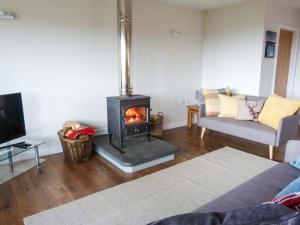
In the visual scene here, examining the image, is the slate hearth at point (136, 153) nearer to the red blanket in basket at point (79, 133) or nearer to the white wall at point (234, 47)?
the red blanket in basket at point (79, 133)

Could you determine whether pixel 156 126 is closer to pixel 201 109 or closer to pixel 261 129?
pixel 201 109

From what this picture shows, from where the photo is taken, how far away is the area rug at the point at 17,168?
2.66m

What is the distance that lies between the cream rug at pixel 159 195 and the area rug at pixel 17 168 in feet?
3.15

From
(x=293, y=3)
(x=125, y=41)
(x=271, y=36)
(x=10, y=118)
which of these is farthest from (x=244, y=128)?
(x=10, y=118)

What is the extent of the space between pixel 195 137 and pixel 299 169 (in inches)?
92.9

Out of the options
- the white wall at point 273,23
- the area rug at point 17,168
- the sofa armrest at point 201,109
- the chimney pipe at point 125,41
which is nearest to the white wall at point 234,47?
the white wall at point 273,23

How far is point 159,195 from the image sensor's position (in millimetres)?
2291

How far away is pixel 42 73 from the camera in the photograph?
123 inches

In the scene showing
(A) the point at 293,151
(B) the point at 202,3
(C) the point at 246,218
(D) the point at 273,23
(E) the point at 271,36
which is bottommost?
(A) the point at 293,151

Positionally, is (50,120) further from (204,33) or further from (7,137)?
(204,33)

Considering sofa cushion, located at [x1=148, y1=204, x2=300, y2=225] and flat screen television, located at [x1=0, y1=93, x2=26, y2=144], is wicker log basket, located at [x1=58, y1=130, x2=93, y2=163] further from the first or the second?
sofa cushion, located at [x1=148, y1=204, x2=300, y2=225]

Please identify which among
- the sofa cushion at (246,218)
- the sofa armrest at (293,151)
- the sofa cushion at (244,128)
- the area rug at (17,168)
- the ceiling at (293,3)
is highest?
the ceiling at (293,3)

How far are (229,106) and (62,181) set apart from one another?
2866mm

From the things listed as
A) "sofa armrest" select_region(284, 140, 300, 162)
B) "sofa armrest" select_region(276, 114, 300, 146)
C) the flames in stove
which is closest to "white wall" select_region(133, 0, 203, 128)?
the flames in stove
